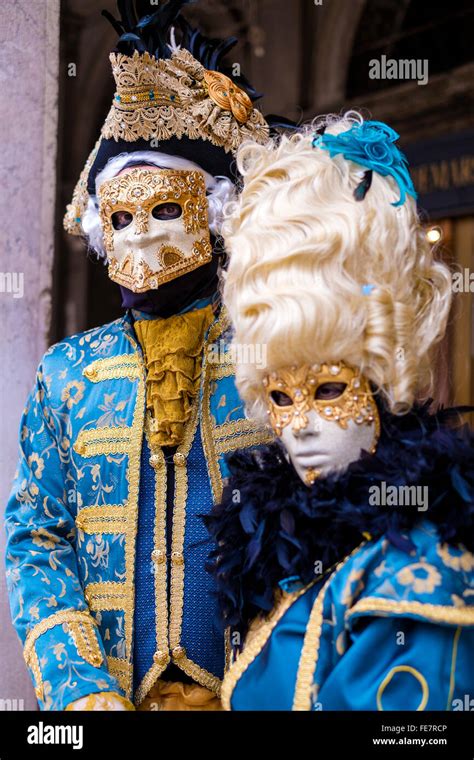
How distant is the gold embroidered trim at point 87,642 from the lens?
2398 millimetres

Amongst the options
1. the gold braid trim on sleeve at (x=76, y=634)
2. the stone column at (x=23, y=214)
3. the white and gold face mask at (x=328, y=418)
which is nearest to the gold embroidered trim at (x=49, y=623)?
the gold braid trim on sleeve at (x=76, y=634)

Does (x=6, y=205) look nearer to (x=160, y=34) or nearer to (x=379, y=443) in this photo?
(x=160, y=34)

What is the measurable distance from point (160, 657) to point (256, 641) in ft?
1.29

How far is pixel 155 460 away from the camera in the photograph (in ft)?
8.35

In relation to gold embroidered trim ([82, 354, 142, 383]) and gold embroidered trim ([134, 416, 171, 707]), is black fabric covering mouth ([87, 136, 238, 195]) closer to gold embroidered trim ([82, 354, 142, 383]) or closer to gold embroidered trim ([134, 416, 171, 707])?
gold embroidered trim ([82, 354, 142, 383])

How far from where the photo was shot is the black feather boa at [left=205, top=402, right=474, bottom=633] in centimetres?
200

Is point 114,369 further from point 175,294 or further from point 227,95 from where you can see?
point 227,95

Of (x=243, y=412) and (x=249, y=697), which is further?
(x=243, y=412)

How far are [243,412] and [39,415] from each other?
54 centimetres

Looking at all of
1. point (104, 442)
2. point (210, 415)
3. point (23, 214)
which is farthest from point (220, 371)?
point (23, 214)

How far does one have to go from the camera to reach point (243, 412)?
258 centimetres
